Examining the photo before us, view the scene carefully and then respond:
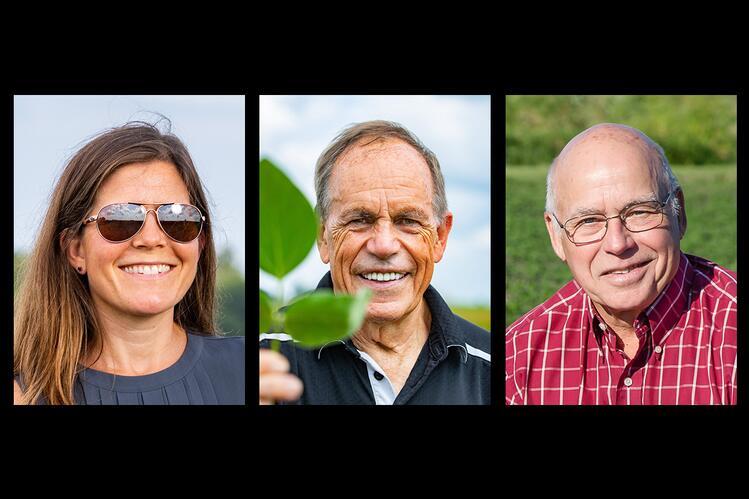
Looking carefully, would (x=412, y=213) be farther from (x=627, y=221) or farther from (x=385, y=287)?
(x=627, y=221)

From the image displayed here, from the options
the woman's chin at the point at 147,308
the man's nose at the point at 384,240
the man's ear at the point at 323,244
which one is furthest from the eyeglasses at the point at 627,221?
the woman's chin at the point at 147,308

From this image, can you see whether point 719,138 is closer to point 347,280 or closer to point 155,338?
point 347,280

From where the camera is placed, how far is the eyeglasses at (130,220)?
3.47 meters

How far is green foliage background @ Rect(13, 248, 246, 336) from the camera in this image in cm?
366

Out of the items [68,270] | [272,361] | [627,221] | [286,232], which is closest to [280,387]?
[272,361]

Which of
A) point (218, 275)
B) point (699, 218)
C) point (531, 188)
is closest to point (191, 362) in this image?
point (218, 275)

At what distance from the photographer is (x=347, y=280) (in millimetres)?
3561

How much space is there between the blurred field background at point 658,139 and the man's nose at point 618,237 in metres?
0.86

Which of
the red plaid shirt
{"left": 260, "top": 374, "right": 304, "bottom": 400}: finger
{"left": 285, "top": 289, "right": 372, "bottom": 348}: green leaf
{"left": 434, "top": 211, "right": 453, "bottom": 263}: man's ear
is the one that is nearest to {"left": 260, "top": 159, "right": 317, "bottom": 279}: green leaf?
{"left": 285, "top": 289, "right": 372, "bottom": 348}: green leaf

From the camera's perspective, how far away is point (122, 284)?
354cm

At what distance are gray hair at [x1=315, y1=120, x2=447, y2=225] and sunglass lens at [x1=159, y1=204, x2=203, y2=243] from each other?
1.91 ft

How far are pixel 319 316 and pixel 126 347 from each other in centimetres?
279

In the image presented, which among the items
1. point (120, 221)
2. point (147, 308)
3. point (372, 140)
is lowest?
point (147, 308)

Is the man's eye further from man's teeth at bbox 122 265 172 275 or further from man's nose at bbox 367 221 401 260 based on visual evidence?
man's teeth at bbox 122 265 172 275
